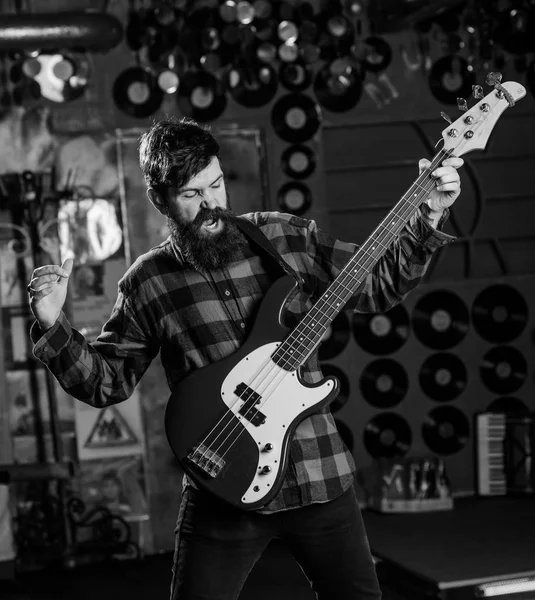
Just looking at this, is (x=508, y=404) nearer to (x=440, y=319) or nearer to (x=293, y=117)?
(x=440, y=319)

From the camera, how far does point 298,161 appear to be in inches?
236

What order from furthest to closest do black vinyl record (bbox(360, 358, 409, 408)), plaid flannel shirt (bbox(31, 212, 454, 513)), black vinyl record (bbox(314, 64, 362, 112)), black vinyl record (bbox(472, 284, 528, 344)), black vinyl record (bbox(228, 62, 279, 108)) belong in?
black vinyl record (bbox(472, 284, 528, 344)) < black vinyl record (bbox(360, 358, 409, 408)) < black vinyl record (bbox(314, 64, 362, 112)) < black vinyl record (bbox(228, 62, 279, 108)) < plaid flannel shirt (bbox(31, 212, 454, 513))

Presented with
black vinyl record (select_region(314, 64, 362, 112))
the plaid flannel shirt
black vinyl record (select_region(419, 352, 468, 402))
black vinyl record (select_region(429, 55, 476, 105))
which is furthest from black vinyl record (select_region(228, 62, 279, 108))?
the plaid flannel shirt

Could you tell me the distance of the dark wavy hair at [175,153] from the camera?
2.29 metres

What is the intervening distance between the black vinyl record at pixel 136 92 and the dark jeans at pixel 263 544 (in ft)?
12.7

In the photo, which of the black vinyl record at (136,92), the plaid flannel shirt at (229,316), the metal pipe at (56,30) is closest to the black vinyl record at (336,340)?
the black vinyl record at (136,92)

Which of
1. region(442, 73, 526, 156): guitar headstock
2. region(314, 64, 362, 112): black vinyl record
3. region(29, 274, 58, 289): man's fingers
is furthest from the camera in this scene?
region(314, 64, 362, 112): black vinyl record

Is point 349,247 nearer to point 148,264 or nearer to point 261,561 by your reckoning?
point 148,264

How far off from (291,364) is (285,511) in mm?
352

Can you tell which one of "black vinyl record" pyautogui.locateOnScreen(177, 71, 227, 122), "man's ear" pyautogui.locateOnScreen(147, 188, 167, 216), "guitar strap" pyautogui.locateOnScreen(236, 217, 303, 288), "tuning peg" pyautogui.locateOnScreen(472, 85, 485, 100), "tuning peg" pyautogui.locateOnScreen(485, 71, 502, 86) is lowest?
"guitar strap" pyautogui.locateOnScreen(236, 217, 303, 288)

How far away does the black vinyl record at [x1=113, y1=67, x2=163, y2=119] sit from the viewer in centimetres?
572

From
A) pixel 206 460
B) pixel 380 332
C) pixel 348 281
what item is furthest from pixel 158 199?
pixel 380 332

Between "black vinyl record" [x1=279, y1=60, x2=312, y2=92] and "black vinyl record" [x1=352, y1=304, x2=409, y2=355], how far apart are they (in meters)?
1.50

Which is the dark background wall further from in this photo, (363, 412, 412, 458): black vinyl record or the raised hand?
the raised hand
